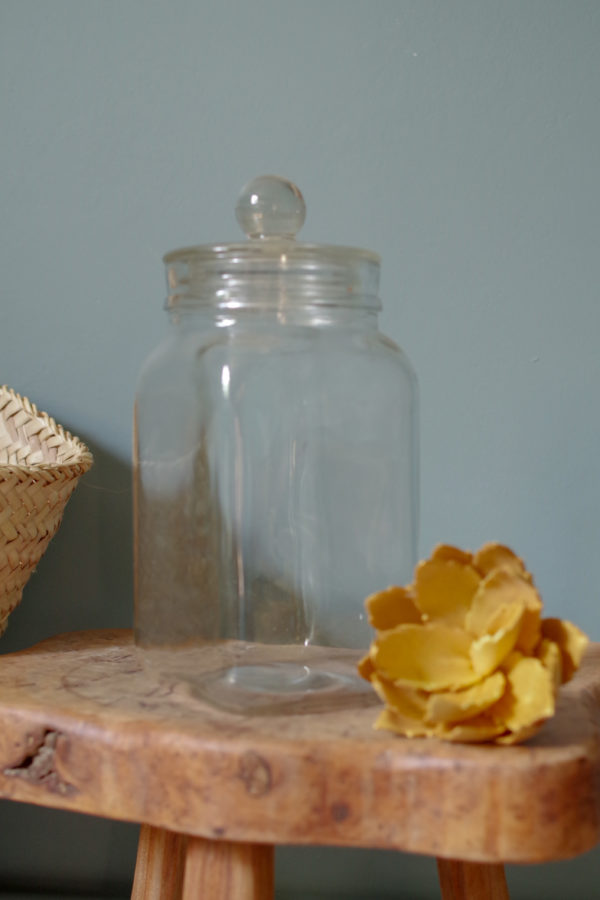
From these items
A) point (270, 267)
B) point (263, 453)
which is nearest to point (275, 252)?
point (270, 267)

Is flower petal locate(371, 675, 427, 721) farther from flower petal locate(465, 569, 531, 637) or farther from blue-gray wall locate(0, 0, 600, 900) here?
blue-gray wall locate(0, 0, 600, 900)

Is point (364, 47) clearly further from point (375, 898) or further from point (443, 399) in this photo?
point (375, 898)

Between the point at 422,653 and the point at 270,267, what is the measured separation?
244mm

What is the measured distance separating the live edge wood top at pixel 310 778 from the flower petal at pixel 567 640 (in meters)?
0.04

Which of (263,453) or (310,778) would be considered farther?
(263,453)

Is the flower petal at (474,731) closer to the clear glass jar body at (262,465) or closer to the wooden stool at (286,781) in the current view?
the wooden stool at (286,781)

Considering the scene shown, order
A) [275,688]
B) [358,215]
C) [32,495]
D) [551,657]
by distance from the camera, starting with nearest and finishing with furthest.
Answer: [551,657], [275,688], [32,495], [358,215]

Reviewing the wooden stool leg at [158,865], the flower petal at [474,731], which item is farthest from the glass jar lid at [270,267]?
the wooden stool leg at [158,865]

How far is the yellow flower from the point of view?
0.43 meters

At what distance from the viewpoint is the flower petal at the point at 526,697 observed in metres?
0.41

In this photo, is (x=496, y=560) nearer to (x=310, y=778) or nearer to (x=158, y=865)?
(x=310, y=778)

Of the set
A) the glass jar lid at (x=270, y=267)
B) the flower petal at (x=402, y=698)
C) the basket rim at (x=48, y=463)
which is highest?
the glass jar lid at (x=270, y=267)

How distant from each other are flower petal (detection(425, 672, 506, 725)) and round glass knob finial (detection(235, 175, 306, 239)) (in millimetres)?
305

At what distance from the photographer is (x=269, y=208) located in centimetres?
59
